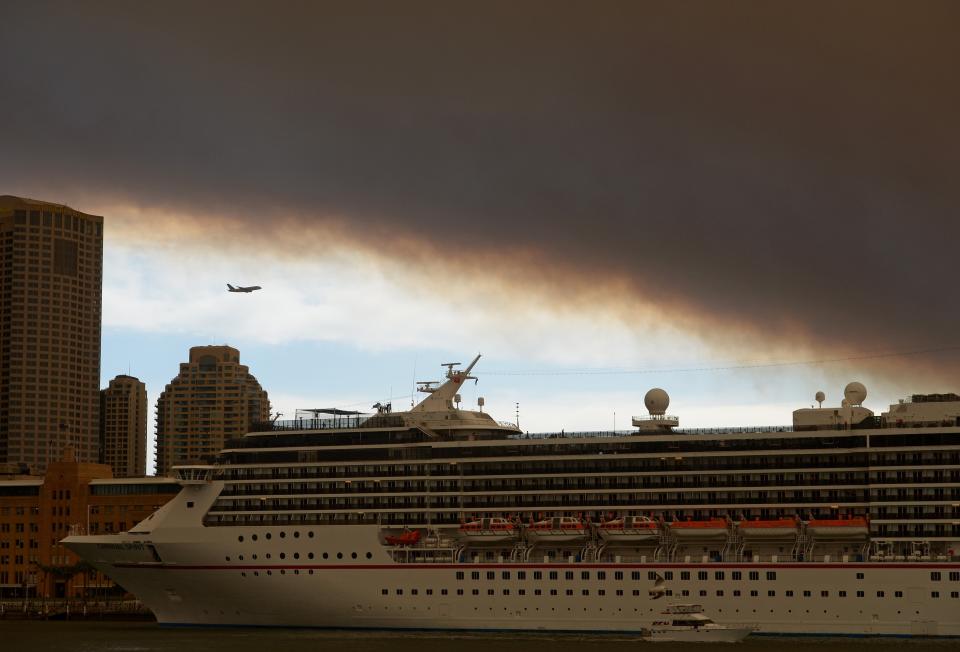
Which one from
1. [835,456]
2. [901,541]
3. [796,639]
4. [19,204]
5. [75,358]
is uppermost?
[19,204]

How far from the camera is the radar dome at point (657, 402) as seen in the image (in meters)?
65.0

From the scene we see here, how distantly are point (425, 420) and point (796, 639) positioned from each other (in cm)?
2050

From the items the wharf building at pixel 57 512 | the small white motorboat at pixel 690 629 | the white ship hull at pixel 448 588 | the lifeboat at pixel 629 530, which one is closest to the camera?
the small white motorboat at pixel 690 629

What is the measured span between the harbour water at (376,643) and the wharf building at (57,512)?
41.3 meters

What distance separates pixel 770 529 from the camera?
58969 mm

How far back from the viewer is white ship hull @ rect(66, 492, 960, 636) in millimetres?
56125

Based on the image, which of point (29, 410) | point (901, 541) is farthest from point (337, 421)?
point (29, 410)

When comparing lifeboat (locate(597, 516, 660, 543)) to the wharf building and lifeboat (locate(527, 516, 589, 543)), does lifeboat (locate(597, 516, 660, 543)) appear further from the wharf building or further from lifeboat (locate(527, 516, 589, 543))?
the wharf building

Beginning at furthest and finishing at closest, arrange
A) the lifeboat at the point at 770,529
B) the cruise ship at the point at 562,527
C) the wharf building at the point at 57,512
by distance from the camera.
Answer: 1. the wharf building at the point at 57,512
2. the lifeboat at the point at 770,529
3. the cruise ship at the point at 562,527

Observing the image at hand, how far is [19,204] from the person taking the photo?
600 feet

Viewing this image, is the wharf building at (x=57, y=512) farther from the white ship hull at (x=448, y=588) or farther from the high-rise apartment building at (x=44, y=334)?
the high-rise apartment building at (x=44, y=334)

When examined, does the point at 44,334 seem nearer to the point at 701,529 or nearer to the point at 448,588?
the point at 448,588

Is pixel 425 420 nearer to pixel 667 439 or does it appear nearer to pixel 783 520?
pixel 667 439

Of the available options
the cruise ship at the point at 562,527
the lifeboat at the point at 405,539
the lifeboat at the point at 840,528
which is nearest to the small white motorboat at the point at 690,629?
the cruise ship at the point at 562,527
